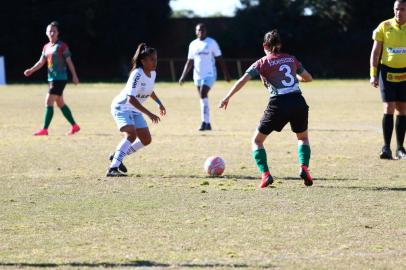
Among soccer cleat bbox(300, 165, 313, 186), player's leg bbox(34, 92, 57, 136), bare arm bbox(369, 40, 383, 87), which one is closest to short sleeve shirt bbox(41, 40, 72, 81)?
player's leg bbox(34, 92, 57, 136)

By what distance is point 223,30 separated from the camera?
49812 millimetres

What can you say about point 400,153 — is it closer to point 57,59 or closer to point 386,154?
point 386,154

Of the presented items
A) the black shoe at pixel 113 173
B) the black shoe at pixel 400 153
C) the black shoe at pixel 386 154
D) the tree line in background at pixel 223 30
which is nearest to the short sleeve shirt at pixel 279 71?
the black shoe at pixel 113 173

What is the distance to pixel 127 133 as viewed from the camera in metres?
10.4

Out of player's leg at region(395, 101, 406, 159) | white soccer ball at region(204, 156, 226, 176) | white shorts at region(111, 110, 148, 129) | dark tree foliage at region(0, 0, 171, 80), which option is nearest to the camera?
white soccer ball at region(204, 156, 226, 176)

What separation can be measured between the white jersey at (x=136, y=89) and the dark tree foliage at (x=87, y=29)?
35915 mm

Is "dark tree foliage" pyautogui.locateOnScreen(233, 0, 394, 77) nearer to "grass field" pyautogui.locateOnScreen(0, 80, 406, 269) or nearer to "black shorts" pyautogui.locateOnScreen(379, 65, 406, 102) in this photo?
"grass field" pyautogui.locateOnScreen(0, 80, 406, 269)

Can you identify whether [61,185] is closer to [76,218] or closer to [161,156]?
[76,218]

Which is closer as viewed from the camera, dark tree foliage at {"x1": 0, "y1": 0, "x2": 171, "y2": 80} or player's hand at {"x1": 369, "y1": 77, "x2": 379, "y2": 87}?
player's hand at {"x1": 369, "y1": 77, "x2": 379, "y2": 87}

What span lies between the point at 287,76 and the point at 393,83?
127 inches

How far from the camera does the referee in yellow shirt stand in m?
11.7

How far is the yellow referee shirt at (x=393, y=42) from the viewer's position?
11.7m

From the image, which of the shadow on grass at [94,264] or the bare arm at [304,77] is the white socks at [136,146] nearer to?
the bare arm at [304,77]

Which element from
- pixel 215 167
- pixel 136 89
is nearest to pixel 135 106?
pixel 136 89
